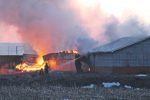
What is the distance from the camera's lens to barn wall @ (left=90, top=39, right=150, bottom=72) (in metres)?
52.0

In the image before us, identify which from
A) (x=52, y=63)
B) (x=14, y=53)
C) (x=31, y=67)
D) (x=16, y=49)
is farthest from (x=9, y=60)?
(x=31, y=67)

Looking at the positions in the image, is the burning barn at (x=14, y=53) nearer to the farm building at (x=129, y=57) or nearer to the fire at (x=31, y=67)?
the fire at (x=31, y=67)

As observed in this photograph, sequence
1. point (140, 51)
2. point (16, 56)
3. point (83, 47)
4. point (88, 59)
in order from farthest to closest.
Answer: point (16, 56) → point (83, 47) → point (88, 59) → point (140, 51)

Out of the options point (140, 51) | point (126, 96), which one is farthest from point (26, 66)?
point (126, 96)

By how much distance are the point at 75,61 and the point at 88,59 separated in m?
2.74

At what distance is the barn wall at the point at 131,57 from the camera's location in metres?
52.0

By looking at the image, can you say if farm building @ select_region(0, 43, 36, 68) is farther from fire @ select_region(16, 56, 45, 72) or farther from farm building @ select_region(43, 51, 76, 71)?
fire @ select_region(16, 56, 45, 72)

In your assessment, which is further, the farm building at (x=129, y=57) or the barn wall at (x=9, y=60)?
the barn wall at (x=9, y=60)

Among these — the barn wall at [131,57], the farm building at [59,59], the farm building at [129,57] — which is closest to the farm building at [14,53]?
the farm building at [59,59]

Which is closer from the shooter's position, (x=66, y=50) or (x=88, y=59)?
(x=88, y=59)

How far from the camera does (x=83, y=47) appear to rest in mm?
72375

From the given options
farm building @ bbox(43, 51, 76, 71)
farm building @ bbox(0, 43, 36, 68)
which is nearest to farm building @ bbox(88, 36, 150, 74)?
farm building @ bbox(43, 51, 76, 71)

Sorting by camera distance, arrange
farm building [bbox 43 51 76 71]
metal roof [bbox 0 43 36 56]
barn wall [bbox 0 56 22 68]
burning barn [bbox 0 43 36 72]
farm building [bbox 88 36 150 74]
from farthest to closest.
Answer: metal roof [bbox 0 43 36 56]
burning barn [bbox 0 43 36 72]
barn wall [bbox 0 56 22 68]
farm building [bbox 43 51 76 71]
farm building [bbox 88 36 150 74]

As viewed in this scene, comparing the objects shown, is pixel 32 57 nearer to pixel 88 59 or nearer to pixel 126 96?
pixel 88 59
